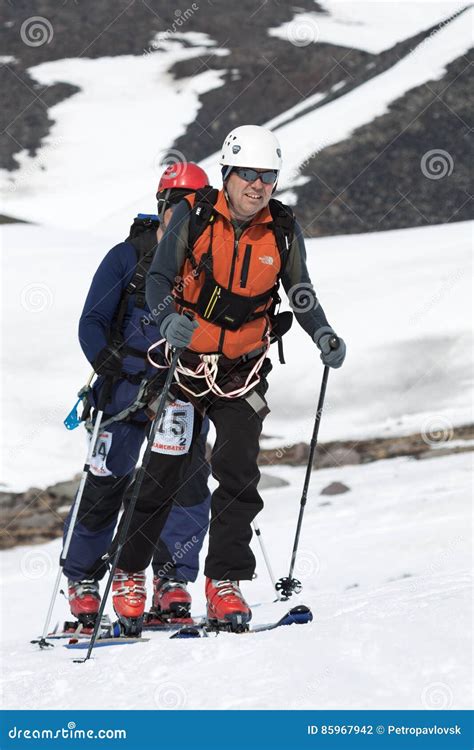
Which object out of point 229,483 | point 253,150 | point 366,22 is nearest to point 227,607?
point 229,483

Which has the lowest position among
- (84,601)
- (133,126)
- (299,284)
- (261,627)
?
(261,627)

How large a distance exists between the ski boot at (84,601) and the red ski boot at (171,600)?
38 centimetres

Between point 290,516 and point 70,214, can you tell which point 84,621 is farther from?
point 70,214

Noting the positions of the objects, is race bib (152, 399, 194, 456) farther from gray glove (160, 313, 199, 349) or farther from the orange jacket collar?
the orange jacket collar

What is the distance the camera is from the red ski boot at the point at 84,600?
7.00m

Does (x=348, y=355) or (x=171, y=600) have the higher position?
(x=348, y=355)

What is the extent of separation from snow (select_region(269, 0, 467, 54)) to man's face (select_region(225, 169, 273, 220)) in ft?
165

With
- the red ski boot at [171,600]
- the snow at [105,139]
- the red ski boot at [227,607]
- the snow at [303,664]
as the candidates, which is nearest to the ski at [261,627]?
the red ski boot at [227,607]

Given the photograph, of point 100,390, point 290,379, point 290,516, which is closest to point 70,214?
point 290,379

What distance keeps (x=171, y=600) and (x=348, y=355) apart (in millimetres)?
10869

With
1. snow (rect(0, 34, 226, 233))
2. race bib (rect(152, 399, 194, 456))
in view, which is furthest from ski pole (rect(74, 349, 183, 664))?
snow (rect(0, 34, 226, 233))

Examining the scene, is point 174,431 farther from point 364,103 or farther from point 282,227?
point 364,103

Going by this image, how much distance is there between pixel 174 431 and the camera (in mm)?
5824
